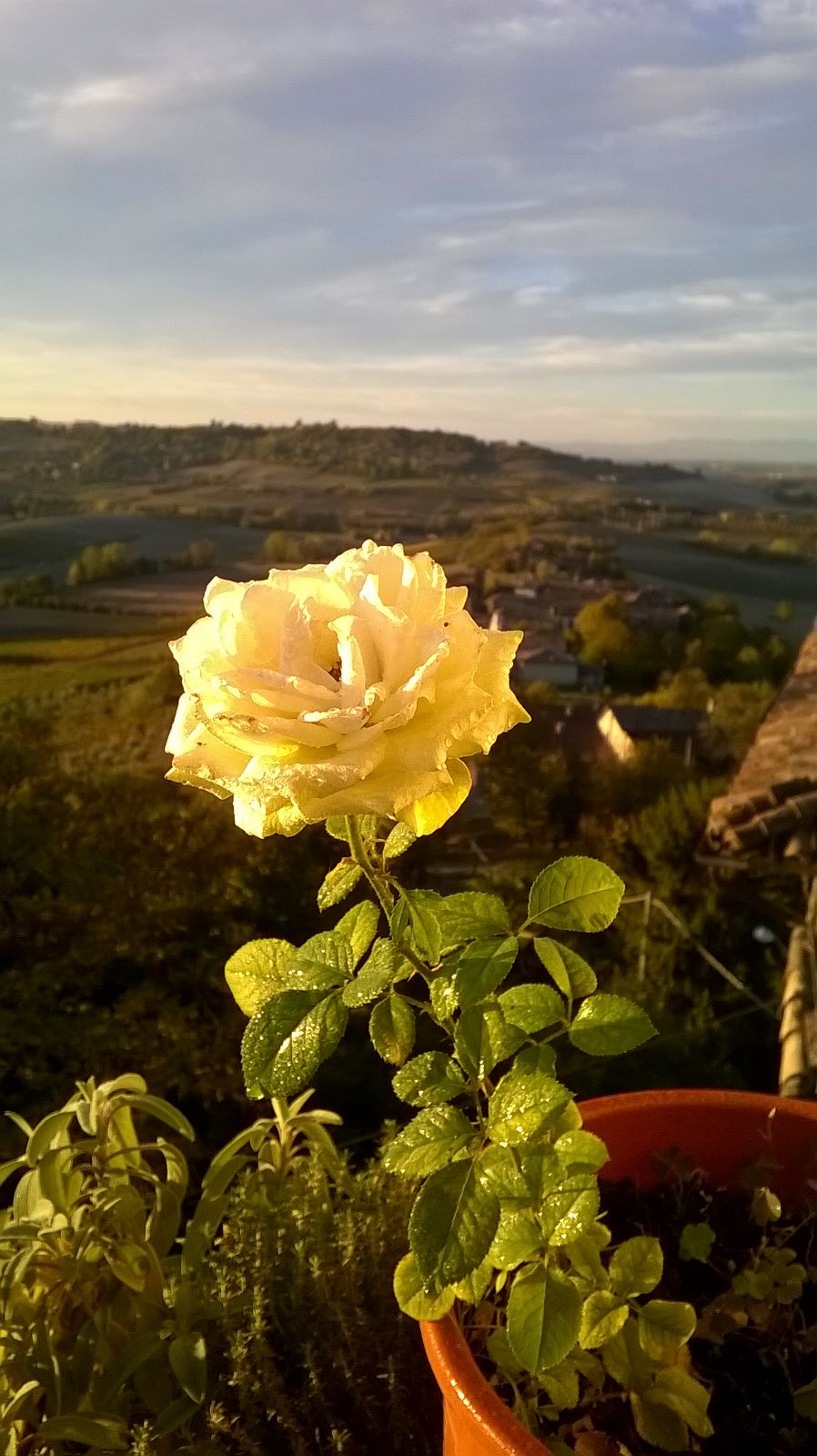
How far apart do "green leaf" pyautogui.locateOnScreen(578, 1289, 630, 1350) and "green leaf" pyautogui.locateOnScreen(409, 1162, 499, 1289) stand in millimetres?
148

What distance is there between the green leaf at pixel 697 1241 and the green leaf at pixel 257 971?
1.09 feet

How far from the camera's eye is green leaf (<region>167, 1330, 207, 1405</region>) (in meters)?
0.69

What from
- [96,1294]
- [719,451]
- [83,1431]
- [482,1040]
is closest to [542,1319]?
[482,1040]

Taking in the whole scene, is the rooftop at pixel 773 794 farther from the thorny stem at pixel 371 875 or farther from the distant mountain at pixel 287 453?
the thorny stem at pixel 371 875

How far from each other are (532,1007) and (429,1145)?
106 mm

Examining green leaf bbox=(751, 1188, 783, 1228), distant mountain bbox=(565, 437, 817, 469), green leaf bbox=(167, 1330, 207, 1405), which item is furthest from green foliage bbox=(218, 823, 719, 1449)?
distant mountain bbox=(565, 437, 817, 469)

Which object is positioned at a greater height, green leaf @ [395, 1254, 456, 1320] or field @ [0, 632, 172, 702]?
field @ [0, 632, 172, 702]

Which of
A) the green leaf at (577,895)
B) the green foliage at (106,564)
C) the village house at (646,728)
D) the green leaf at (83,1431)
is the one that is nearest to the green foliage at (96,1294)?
the green leaf at (83,1431)

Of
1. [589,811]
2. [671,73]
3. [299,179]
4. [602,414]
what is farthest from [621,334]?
[589,811]

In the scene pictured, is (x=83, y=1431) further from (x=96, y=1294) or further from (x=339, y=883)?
(x=339, y=883)

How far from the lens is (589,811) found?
48.3 inches

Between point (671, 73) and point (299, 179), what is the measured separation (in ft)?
1.24

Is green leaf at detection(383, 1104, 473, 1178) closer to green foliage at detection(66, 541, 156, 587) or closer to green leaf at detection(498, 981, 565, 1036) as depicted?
green leaf at detection(498, 981, 565, 1036)

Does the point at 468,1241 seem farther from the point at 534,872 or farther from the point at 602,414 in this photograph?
the point at 602,414
